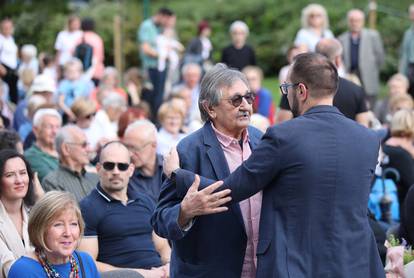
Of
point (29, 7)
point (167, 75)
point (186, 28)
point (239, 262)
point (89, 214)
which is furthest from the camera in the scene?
point (29, 7)

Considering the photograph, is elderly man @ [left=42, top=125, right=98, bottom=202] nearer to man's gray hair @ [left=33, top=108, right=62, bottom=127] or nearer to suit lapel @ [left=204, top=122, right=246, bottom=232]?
man's gray hair @ [left=33, top=108, right=62, bottom=127]

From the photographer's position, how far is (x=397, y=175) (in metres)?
9.10

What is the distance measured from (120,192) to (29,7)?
22.1 meters

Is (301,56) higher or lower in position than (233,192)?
higher

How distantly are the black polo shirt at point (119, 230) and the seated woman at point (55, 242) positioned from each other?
1.20 meters

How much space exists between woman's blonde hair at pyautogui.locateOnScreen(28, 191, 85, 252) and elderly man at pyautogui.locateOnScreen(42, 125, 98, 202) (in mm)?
2674

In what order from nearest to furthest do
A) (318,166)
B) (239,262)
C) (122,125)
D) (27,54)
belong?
1. (318,166)
2. (239,262)
3. (122,125)
4. (27,54)

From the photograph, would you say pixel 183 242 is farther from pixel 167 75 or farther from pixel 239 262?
pixel 167 75

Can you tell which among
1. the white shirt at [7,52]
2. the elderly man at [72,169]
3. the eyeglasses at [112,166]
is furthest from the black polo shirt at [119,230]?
the white shirt at [7,52]

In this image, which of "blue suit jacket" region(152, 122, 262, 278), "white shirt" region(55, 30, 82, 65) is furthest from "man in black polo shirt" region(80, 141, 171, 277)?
"white shirt" region(55, 30, 82, 65)

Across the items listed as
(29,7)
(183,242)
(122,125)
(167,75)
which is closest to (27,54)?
(167,75)

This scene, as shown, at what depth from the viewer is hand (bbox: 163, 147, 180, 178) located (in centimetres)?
493

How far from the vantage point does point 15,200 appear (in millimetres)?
6859

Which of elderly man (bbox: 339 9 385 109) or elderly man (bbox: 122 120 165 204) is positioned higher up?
elderly man (bbox: 339 9 385 109)
